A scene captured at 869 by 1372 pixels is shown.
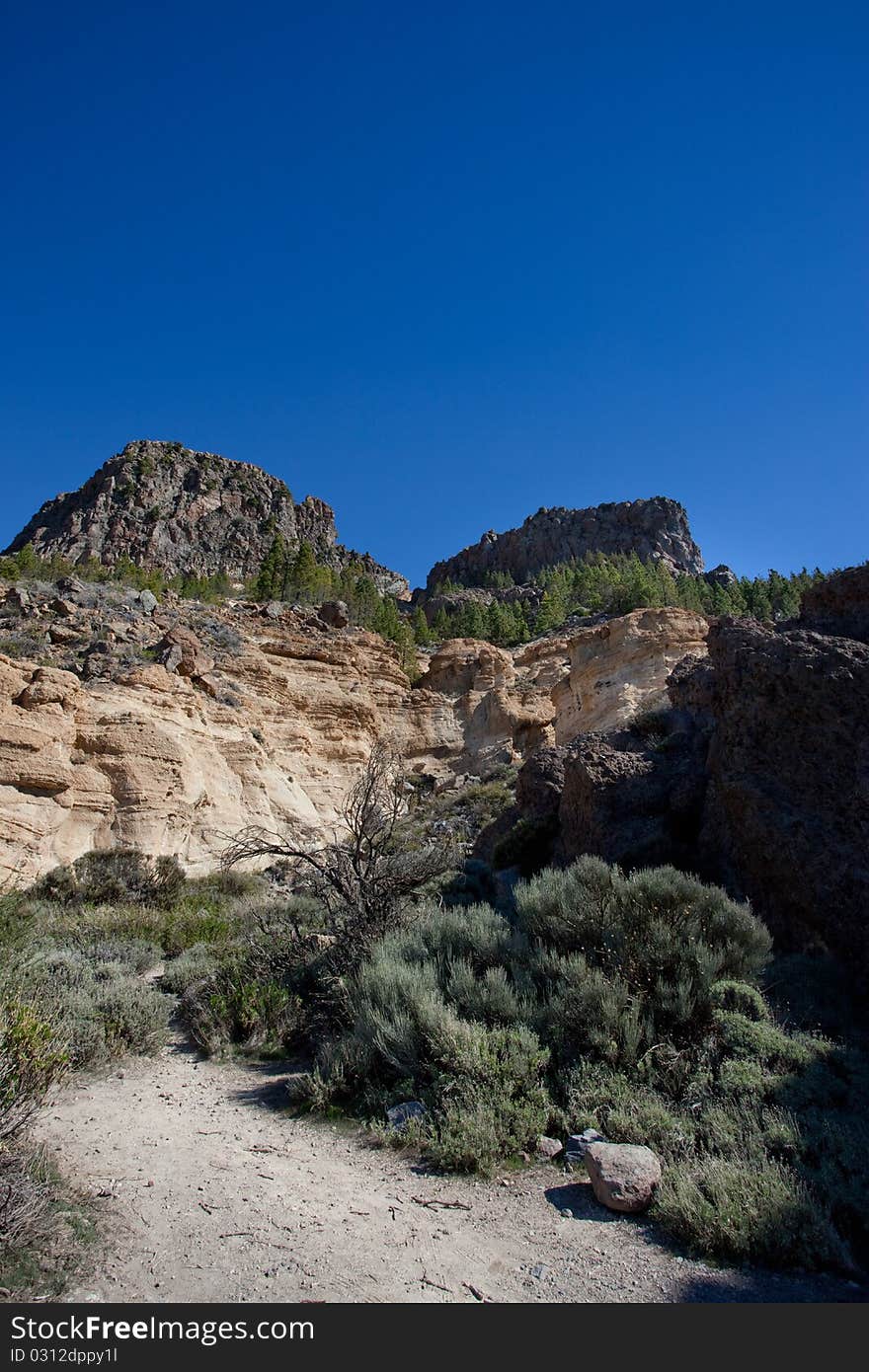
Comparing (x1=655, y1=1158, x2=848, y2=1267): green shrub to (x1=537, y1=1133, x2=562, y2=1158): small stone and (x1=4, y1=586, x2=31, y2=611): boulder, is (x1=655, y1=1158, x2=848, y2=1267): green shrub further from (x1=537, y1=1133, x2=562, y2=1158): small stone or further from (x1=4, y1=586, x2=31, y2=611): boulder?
(x1=4, y1=586, x2=31, y2=611): boulder

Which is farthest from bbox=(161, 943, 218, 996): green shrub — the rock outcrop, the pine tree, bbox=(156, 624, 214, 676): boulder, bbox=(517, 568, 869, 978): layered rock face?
the pine tree

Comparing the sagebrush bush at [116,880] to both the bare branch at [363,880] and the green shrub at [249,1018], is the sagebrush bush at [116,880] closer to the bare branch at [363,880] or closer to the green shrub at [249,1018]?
the bare branch at [363,880]

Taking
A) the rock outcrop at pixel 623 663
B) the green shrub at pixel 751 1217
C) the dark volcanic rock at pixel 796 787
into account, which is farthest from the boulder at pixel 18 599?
the green shrub at pixel 751 1217

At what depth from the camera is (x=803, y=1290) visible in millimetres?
3020

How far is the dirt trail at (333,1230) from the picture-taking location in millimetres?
3082

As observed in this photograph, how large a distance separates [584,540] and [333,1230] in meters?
106

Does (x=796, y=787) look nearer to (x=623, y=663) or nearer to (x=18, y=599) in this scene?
(x=623, y=663)

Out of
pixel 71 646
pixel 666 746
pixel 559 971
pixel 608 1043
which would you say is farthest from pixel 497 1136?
pixel 71 646

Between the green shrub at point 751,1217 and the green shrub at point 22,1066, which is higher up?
the green shrub at point 22,1066

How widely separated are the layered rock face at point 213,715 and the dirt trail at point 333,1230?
528 inches

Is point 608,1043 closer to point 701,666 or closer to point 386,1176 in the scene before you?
point 386,1176

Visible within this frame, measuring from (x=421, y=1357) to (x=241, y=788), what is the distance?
20580mm

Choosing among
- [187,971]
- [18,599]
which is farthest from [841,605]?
[18,599]

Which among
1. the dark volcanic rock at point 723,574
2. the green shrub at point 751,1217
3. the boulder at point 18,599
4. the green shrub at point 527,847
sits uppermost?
the dark volcanic rock at point 723,574
